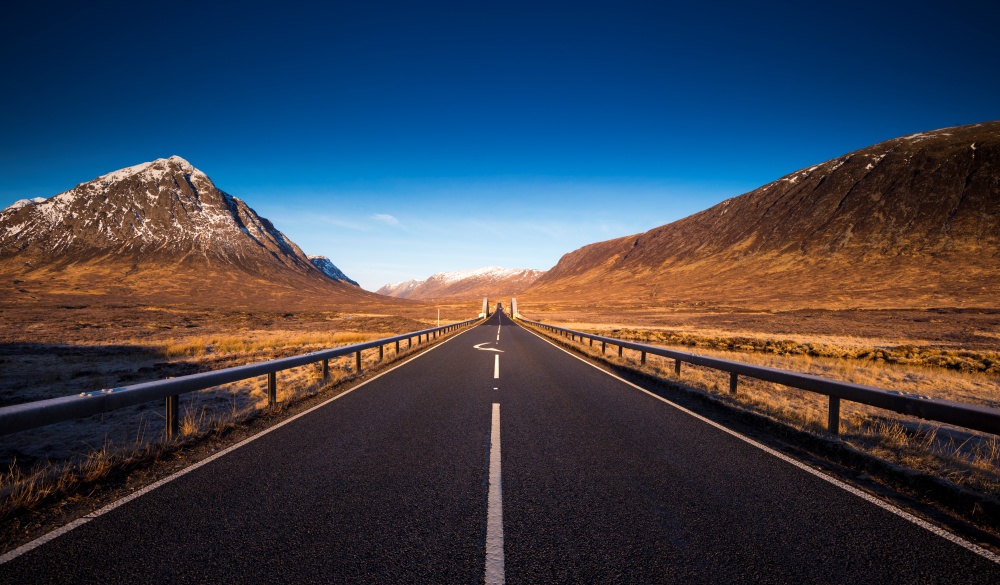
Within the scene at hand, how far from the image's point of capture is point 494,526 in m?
3.15

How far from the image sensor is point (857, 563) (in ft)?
8.98

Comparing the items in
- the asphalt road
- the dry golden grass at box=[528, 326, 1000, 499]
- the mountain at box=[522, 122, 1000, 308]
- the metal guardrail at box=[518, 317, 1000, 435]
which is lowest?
the dry golden grass at box=[528, 326, 1000, 499]

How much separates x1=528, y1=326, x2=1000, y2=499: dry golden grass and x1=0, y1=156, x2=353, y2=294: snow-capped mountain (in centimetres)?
13937

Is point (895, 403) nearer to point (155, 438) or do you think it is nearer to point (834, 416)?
point (834, 416)

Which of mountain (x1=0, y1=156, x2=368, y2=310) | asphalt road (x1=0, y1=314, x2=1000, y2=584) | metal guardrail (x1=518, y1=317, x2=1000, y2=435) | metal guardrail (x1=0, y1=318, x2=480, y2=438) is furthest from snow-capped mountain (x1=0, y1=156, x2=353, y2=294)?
metal guardrail (x1=518, y1=317, x2=1000, y2=435)

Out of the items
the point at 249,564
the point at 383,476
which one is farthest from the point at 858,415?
the point at 249,564

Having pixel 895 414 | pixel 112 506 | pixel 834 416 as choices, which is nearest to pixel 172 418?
pixel 112 506

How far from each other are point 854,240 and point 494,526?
433 ft

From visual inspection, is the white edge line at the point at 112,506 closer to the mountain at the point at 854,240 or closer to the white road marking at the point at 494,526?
the white road marking at the point at 494,526

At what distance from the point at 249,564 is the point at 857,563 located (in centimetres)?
404

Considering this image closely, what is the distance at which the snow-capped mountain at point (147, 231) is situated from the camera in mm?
127188

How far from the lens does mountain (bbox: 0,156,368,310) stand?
112 metres

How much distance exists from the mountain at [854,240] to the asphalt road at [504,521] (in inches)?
2700

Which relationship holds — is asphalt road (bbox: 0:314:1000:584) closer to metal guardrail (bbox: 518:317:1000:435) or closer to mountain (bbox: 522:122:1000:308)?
metal guardrail (bbox: 518:317:1000:435)
